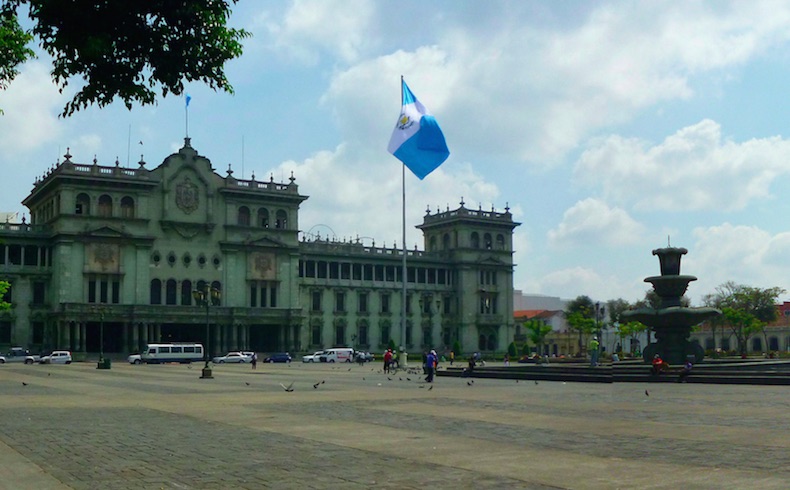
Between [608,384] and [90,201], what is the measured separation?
6850 cm

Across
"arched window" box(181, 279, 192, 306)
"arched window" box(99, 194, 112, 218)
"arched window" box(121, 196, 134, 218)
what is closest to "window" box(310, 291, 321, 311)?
"arched window" box(181, 279, 192, 306)

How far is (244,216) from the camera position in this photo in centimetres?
10169

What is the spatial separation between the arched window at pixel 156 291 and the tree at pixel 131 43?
285 ft

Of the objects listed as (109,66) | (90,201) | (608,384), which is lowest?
(608,384)

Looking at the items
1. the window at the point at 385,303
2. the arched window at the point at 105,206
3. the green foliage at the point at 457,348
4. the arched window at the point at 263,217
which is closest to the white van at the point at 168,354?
the arched window at the point at 105,206

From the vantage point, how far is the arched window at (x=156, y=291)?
94.6 m

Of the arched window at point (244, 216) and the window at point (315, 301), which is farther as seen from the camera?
the window at point (315, 301)

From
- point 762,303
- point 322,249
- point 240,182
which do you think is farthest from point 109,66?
point 762,303

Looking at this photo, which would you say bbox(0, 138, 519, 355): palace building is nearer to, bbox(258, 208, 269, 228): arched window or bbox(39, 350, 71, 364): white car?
bbox(258, 208, 269, 228): arched window

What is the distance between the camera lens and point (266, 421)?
20359mm

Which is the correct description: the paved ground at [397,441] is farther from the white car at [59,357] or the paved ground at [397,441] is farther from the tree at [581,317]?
the tree at [581,317]

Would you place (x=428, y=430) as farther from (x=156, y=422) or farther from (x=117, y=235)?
(x=117, y=235)

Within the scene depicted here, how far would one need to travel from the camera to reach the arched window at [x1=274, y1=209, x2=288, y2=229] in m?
104

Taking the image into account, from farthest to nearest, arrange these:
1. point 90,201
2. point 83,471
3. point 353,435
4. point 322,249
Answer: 1. point 322,249
2. point 90,201
3. point 353,435
4. point 83,471
